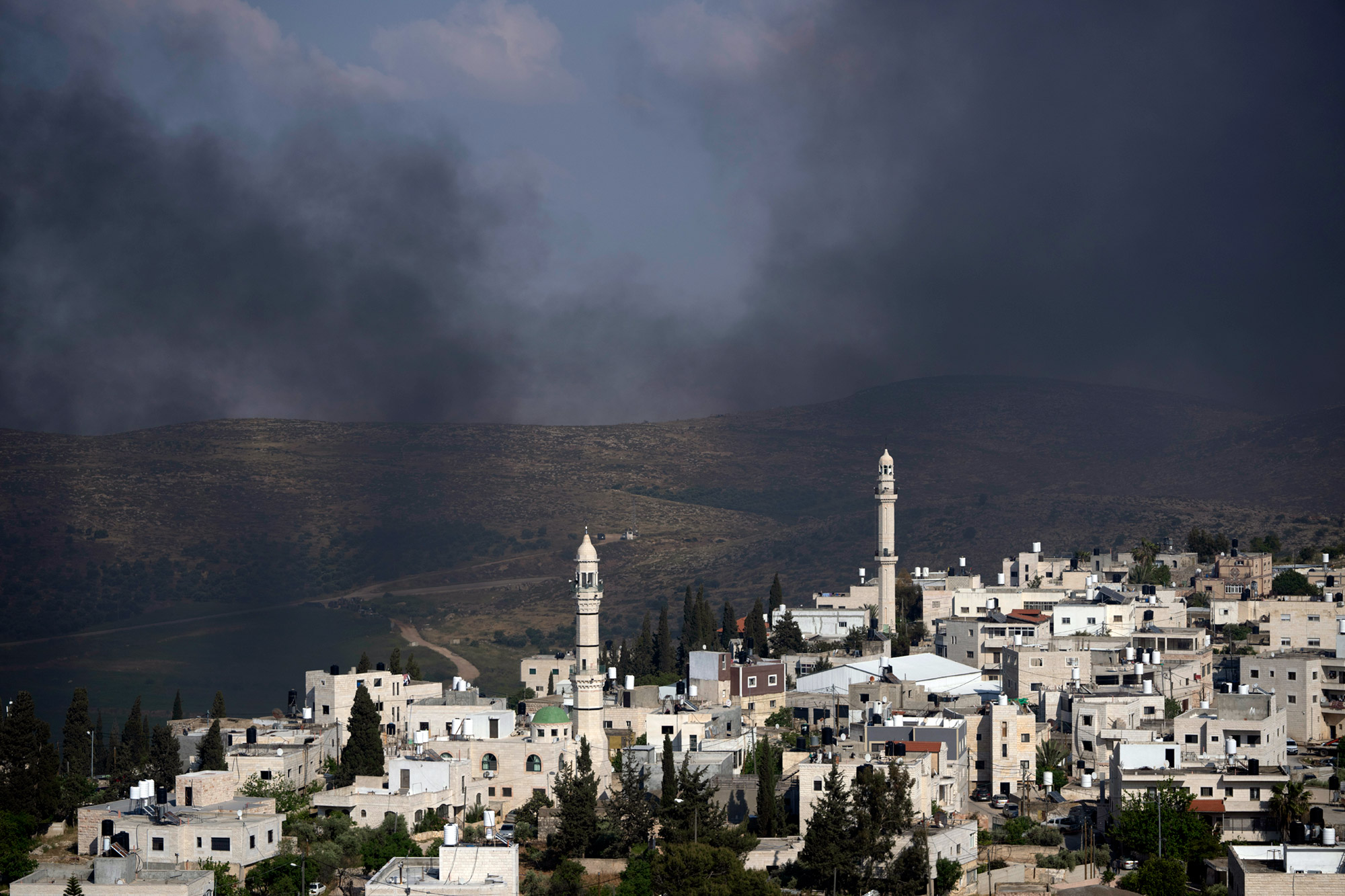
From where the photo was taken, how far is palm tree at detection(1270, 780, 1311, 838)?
45.9 meters

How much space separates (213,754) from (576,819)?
51.7ft

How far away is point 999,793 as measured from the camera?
184ft

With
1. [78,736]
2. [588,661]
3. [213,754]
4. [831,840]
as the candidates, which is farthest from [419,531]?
[831,840]

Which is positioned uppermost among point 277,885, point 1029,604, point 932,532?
point 932,532

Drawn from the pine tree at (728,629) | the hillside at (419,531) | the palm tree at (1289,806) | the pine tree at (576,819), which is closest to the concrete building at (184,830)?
the pine tree at (576,819)

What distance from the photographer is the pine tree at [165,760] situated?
58.7m

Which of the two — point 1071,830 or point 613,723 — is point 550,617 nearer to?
point 613,723

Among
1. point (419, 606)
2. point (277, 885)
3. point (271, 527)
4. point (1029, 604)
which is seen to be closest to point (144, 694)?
point (419, 606)

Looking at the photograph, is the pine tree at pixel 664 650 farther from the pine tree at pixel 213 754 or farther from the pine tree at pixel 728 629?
the pine tree at pixel 213 754

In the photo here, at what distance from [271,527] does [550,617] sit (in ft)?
133

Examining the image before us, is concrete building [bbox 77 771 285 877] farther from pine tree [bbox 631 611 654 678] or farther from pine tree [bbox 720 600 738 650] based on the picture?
pine tree [bbox 720 600 738 650]

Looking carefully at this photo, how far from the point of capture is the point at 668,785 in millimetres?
50562

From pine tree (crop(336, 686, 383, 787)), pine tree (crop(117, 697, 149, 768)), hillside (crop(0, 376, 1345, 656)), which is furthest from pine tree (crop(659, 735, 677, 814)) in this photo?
hillside (crop(0, 376, 1345, 656))

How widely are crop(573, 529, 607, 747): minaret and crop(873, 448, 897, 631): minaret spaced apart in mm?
25795
